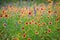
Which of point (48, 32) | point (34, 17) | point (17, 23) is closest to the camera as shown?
point (48, 32)

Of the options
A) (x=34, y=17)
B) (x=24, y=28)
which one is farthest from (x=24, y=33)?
(x=34, y=17)

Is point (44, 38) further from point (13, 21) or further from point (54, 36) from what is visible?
point (13, 21)

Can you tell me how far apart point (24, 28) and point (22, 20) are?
459mm

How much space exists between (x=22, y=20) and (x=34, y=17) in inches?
13.5

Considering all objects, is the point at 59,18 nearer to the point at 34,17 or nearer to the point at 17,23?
the point at 34,17

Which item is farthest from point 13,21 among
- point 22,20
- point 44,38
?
point 44,38

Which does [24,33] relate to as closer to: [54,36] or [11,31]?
[11,31]

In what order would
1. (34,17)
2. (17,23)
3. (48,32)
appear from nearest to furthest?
(48,32), (17,23), (34,17)

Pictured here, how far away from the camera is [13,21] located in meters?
4.98

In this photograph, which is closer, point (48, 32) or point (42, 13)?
point (48, 32)

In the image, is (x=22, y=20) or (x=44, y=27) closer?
(x=44, y=27)

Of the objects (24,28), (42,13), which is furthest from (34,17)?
(24,28)

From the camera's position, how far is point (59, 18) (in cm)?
501

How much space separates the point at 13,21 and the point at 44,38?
100 cm
